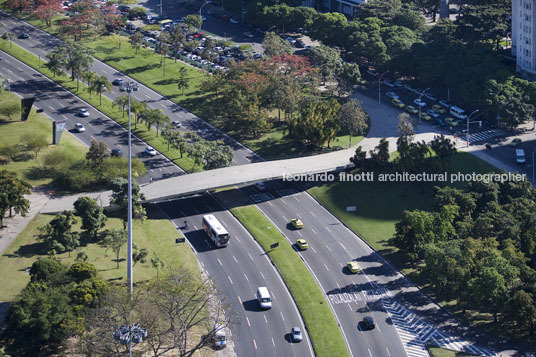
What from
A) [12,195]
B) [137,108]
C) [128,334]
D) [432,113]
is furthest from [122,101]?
[128,334]

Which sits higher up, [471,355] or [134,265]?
[134,265]

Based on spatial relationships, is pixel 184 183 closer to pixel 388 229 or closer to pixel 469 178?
pixel 388 229

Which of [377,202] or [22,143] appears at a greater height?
[22,143]

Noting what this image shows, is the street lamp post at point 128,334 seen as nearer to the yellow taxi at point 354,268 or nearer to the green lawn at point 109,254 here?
the green lawn at point 109,254

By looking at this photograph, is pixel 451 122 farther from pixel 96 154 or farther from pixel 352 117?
pixel 96 154

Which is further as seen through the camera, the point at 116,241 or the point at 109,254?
the point at 109,254

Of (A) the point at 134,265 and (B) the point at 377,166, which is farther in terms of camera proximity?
(B) the point at 377,166

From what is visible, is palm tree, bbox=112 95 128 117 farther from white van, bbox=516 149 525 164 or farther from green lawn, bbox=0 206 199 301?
white van, bbox=516 149 525 164

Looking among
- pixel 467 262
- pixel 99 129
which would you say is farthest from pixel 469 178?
pixel 99 129
